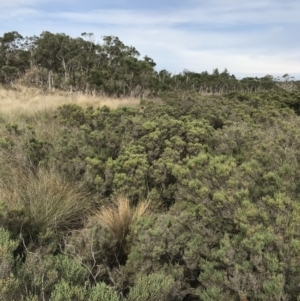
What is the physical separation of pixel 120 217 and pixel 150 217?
40 cm

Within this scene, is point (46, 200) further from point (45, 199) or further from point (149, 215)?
point (149, 215)

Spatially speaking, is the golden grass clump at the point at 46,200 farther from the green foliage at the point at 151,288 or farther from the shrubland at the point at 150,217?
the green foliage at the point at 151,288

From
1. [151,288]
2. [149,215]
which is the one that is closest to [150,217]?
[149,215]

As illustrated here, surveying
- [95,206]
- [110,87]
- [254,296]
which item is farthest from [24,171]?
[110,87]

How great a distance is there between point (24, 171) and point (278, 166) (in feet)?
10.8

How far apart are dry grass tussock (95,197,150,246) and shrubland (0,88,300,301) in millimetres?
11

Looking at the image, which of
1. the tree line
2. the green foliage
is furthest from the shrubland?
the tree line

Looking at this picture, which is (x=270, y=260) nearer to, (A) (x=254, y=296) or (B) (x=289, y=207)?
(A) (x=254, y=296)

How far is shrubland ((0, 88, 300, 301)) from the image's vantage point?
2.46m

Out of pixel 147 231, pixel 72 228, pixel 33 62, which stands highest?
pixel 33 62

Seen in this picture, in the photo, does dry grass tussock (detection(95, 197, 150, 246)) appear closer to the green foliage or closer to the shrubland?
the shrubland

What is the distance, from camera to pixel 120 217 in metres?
3.68

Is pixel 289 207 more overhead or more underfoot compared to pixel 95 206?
more overhead

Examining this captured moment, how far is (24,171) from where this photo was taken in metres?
4.73
